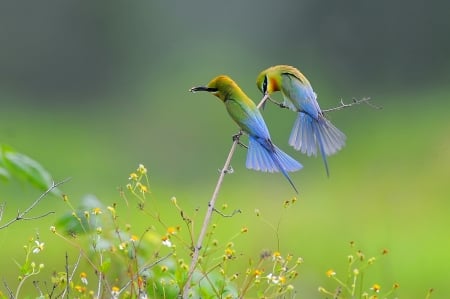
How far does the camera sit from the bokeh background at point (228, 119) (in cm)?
444

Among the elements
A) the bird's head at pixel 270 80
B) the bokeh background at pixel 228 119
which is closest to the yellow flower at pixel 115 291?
the bird's head at pixel 270 80

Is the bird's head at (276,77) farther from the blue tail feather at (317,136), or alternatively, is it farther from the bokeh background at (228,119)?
the bokeh background at (228,119)

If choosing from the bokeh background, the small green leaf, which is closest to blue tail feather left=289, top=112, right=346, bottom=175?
the small green leaf

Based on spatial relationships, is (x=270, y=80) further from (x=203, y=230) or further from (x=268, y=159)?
(x=203, y=230)

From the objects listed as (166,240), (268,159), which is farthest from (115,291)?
(268,159)

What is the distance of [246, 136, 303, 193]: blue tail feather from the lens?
158 centimetres

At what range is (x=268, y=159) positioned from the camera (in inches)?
62.7

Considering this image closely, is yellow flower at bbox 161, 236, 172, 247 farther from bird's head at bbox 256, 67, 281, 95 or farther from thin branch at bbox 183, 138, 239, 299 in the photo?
bird's head at bbox 256, 67, 281, 95

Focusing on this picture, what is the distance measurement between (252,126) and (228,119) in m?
4.54

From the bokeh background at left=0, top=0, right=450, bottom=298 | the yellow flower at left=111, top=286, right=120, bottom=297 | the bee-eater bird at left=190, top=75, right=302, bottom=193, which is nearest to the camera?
the yellow flower at left=111, top=286, right=120, bottom=297

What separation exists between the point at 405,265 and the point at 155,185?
1.60 meters

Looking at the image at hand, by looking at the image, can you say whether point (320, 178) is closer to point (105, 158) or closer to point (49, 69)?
point (105, 158)

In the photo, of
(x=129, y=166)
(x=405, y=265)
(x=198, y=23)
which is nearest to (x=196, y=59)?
(x=198, y=23)

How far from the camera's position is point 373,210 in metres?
4.49
